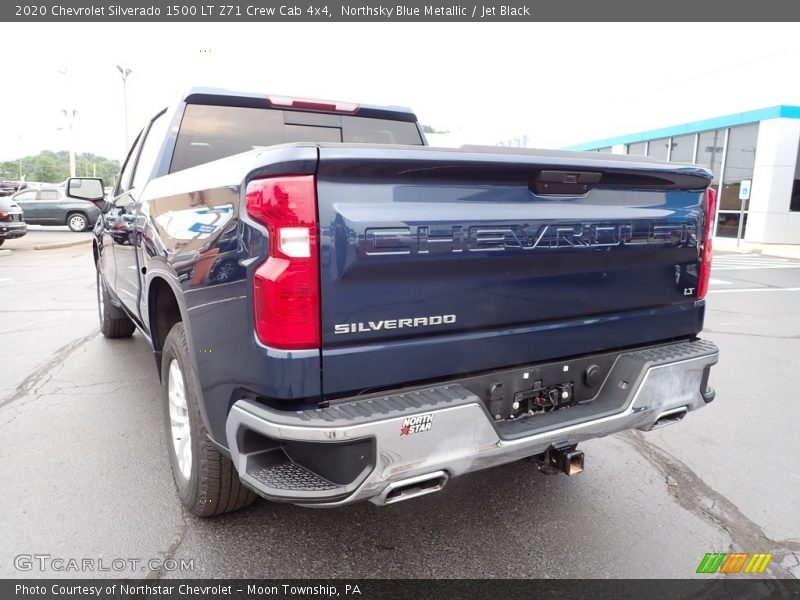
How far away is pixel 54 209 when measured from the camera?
21703 mm

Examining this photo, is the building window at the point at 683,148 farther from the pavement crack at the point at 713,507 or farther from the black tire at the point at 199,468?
the black tire at the point at 199,468

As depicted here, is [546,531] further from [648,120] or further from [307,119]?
[648,120]

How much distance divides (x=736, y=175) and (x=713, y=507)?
22.1 m

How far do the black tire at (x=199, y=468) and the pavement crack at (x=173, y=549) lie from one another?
0.07 metres

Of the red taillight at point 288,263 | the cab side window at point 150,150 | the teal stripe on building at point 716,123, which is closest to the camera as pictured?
the red taillight at point 288,263

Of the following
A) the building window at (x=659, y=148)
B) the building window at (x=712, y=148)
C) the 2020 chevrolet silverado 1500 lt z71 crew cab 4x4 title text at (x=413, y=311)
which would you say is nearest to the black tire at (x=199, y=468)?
the 2020 chevrolet silverado 1500 lt z71 crew cab 4x4 title text at (x=413, y=311)

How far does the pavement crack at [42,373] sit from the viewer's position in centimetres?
453

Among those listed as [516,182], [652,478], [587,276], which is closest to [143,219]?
[516,182]

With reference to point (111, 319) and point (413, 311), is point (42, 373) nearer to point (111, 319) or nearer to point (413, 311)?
point (111, 319)

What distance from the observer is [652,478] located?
328cm

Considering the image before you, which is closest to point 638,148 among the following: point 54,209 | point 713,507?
point 54,209

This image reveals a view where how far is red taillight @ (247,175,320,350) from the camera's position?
185 centimetres

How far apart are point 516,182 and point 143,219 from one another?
6.99ft

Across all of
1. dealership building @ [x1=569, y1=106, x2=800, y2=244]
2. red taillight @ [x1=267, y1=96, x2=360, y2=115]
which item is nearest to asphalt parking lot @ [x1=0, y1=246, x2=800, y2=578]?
red taillight @ [x1=267, y1=96, x2=360, y2=115]
